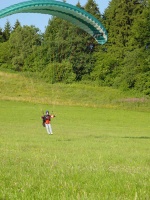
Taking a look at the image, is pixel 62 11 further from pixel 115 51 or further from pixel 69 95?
pixel 115 51

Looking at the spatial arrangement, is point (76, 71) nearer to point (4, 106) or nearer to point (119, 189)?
point (4, 106)

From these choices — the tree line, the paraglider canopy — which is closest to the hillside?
the tree line

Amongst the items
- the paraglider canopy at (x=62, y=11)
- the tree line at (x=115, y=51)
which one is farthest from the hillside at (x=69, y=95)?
the paraglider canopy at (x=62, y=11)

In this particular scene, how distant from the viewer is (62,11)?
55.8ft

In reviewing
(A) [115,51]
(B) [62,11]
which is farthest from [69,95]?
(B) [62,11]

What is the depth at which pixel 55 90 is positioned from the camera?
58281 mm

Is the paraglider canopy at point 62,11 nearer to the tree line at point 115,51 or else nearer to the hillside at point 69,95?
the hillside at point 69,95

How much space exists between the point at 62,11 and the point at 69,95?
121ft

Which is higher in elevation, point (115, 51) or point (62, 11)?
point (115, 51)

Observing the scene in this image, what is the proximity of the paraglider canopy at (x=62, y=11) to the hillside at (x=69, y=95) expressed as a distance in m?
30.5

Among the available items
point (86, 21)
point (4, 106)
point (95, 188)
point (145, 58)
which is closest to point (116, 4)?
point (145, 58)

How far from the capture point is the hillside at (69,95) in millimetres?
50500

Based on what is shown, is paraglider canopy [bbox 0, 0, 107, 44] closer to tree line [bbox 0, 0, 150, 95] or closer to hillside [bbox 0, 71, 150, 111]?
hillside [bbox 0, 71, 150, 111]

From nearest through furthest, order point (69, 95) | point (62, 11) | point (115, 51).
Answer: point (62, 11)
point (69, 95)
point (115, 51)
